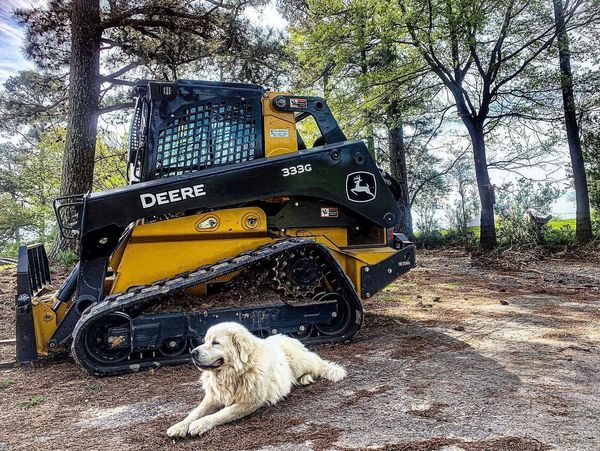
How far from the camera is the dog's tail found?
11.4ft

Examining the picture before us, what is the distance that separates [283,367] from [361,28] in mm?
11532

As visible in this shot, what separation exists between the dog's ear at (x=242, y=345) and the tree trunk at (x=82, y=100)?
8.60m

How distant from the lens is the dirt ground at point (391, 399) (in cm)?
251

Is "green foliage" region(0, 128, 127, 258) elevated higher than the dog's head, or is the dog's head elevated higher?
"green foliage" region(0, 128, 127, 258)

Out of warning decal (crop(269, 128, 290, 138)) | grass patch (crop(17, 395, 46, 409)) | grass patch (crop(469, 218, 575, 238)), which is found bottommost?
grass patch (crop(17, 395, 46, 409))

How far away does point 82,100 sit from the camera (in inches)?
416

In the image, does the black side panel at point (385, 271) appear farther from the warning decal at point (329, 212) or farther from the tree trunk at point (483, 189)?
the tree trunk at point (483, 189)

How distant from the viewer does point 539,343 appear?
14.4 feet

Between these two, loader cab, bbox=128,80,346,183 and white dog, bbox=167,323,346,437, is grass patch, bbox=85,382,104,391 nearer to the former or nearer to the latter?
white dog, bbox=167,323,346,437

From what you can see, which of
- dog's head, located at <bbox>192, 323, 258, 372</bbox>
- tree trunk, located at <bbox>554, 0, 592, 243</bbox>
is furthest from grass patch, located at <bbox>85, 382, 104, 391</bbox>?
tree trunk, located at <bbox>554, 0, 592, 243</bbox>

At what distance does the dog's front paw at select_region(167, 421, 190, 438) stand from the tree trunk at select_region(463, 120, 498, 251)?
1300 cm

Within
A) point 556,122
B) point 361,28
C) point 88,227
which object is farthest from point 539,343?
point 556,122

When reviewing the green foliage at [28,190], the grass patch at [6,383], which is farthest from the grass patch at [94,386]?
the green foliage at [28,190]

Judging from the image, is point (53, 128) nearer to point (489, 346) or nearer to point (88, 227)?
point (88, 227)
